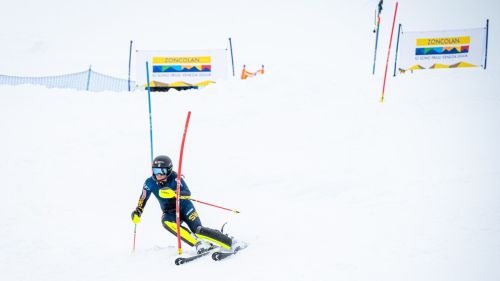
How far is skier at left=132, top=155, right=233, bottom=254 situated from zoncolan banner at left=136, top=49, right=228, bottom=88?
1016 centimetres

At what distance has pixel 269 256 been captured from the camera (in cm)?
568

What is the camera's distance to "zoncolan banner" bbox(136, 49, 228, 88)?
16.2 m

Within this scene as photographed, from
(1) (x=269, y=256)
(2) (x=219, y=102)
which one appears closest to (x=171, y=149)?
(2) (x=219, y=102)

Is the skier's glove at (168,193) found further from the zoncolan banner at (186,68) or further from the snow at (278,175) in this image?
the zoncolan banner at (186,68)

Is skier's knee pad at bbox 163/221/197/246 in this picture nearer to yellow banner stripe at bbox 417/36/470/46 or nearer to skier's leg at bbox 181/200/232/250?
skier's leg at bbox 181/200/232/250

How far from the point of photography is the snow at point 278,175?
5391mm

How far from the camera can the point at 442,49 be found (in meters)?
16.3

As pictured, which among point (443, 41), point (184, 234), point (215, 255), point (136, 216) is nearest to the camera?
point (215, 255)

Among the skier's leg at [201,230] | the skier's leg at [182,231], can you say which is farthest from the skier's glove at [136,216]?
the skier's leg at [201,230]

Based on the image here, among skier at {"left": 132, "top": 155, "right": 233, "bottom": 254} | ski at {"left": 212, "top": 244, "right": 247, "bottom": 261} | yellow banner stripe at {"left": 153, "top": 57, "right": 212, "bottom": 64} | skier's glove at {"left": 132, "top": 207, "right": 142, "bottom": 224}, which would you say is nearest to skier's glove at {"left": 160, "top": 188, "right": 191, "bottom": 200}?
skier at {"left": 132, "top": 155, "right": 233, "bottom": 254}

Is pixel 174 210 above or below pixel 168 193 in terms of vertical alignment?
below

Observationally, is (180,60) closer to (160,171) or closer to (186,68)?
(186,68)

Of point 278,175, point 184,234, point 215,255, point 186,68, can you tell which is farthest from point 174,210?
point 186,68

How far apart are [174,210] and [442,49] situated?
13.9 m
